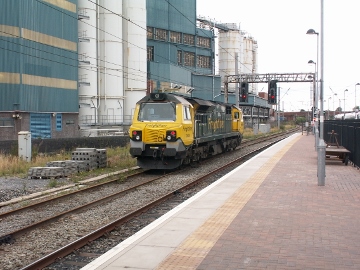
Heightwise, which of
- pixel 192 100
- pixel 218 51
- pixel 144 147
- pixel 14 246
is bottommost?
pixel 14 246

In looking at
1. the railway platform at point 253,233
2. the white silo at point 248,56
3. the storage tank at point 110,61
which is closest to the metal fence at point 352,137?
the railway platform at point 253,233

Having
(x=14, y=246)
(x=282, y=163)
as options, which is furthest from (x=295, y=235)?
(x=282, y=163)

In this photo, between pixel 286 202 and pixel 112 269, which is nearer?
pixel 112 269

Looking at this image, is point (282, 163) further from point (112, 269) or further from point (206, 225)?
point (112, 269)

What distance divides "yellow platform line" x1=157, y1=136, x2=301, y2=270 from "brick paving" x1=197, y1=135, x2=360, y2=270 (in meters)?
0.12

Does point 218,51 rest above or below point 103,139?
above

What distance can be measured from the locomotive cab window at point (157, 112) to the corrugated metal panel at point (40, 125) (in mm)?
27044

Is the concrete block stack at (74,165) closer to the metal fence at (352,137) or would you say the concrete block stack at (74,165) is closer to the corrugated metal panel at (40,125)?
the metal fence at (352,137)

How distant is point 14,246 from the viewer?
8148 millimetres

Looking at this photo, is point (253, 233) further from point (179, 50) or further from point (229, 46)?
point (229, 46)

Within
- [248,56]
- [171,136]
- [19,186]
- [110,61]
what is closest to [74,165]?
[19,186]

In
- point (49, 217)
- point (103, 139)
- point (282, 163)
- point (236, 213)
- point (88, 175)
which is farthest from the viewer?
point (103, 139)

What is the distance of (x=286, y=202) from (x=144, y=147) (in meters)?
8.47

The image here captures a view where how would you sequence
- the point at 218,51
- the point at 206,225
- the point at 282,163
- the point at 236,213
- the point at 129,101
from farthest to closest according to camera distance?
the point at 218,51 → the point at 129,101 → the point at 282,163 → the point at 236,213 → the point at 206,225
